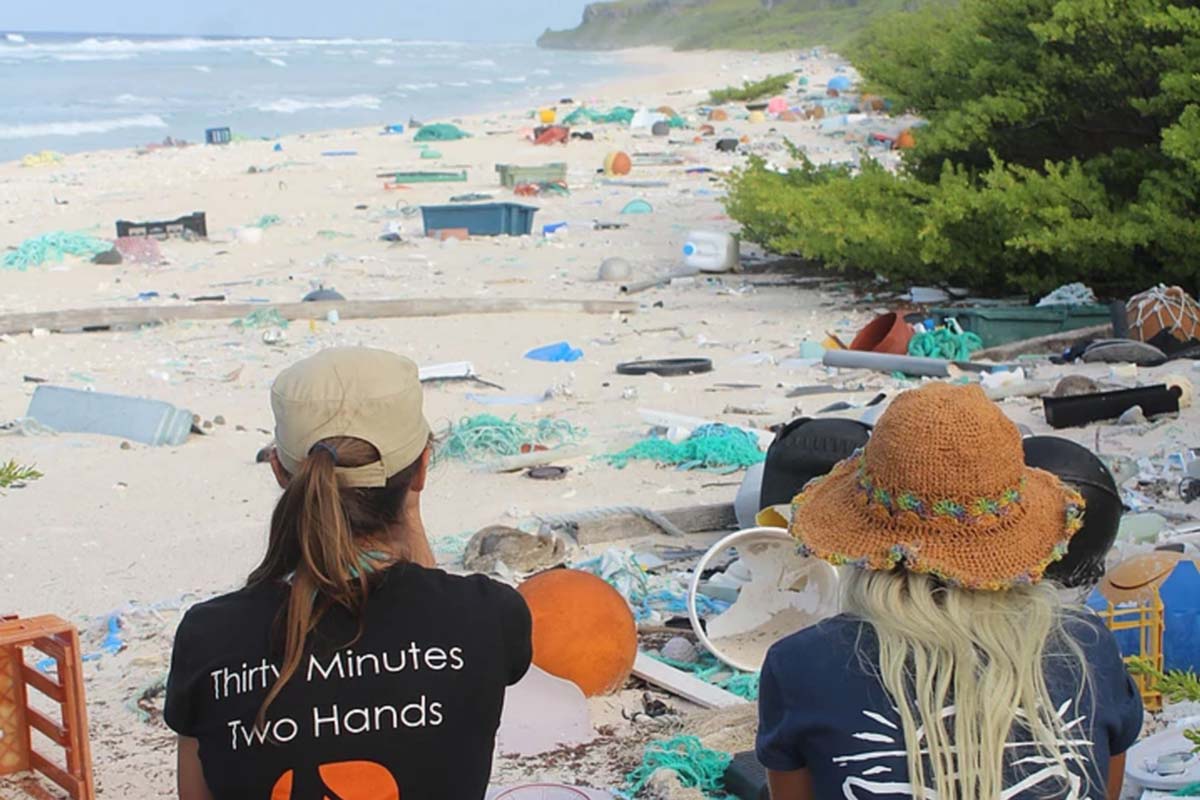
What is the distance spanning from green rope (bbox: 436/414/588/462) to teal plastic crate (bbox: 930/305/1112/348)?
2.95 m

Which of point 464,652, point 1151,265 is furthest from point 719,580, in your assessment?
point 1151,265

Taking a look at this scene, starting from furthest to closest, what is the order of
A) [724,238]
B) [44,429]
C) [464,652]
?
[724,238], [44,429], [464,652]

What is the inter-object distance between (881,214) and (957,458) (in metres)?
7.90

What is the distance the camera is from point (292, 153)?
24.9 metres

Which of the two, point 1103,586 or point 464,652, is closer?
point 464,652

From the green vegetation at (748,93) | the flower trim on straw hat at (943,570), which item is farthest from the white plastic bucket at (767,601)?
the green vegetation at (748,93)

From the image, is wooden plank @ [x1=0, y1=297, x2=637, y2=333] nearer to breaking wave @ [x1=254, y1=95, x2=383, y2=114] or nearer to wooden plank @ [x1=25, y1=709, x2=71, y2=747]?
wooden plank @ [x1=25, y1=709, x2=71, y2=747]

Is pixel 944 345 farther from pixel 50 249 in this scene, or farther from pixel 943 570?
pixel 50 249

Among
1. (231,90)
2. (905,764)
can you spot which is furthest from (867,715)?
(231,90)

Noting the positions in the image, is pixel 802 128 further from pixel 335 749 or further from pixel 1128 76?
pixel 335 749

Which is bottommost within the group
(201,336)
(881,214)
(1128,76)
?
(201,336)

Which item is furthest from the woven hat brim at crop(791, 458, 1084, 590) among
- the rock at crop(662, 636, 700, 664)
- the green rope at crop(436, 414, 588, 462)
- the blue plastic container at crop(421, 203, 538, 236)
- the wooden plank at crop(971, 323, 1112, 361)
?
the blue plastic container at crop(421, 203, 538, 236)

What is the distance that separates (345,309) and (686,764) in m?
7.01

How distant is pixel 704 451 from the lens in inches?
243
